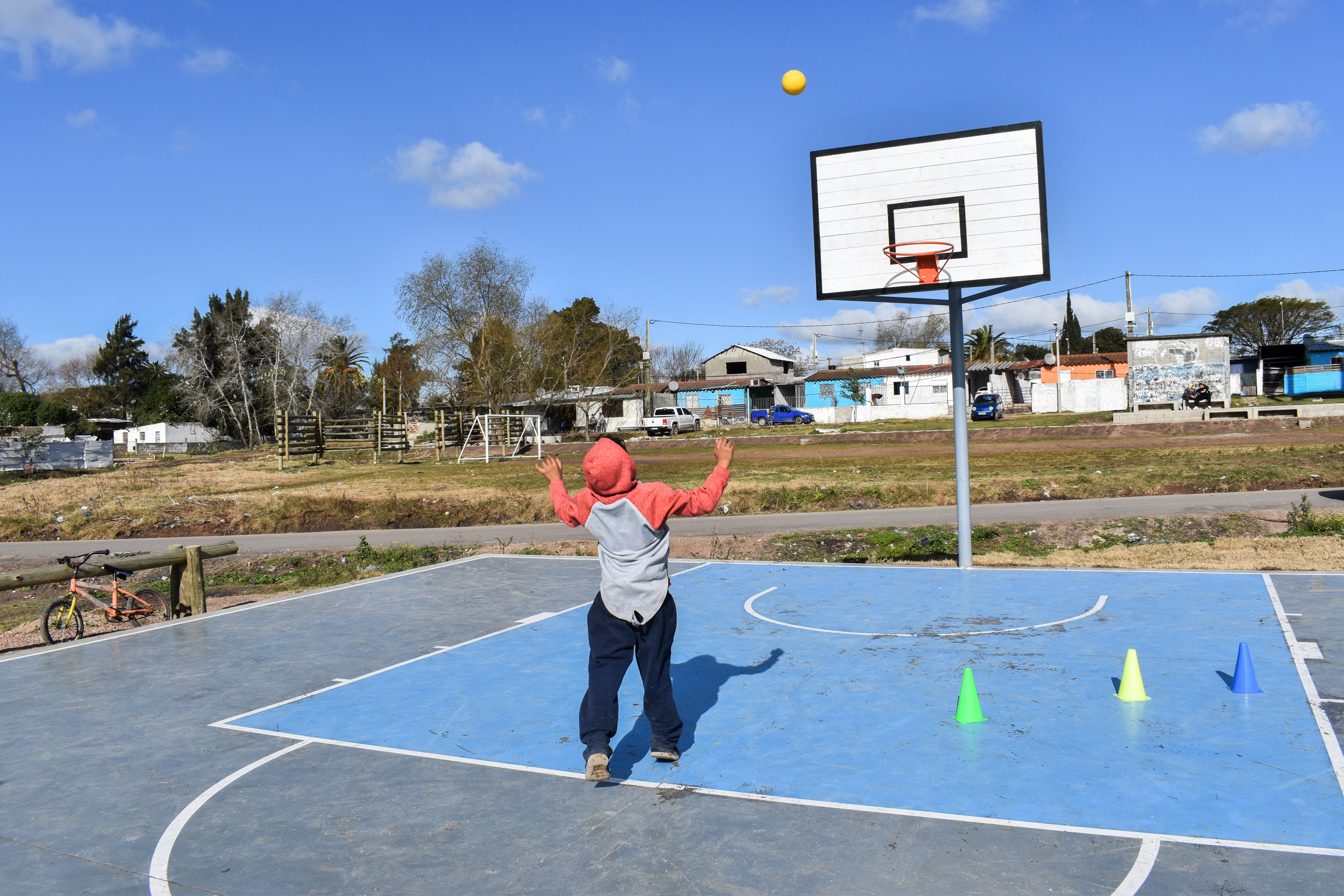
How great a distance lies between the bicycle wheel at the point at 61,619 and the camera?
10203 mm

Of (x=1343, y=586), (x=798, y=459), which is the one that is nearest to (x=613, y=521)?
(x=1343, y=586)

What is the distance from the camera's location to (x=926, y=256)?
10898mm

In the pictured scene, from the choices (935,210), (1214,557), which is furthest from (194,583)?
(1214,557)

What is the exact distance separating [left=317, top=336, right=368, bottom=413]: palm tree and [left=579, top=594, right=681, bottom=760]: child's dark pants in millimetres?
73744

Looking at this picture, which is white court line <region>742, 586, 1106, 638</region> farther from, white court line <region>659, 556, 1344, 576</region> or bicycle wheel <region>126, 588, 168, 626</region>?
bicycle wheel <region>126, 588, 168, 626</region>

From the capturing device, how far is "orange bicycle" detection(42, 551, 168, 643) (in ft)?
33.5

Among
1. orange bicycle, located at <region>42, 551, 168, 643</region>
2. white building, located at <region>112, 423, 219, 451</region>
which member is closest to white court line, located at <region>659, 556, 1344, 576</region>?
orange bicycle, located at <region>42, 551, 168, 643</region>

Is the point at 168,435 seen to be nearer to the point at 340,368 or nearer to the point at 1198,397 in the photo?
the point at 340,368

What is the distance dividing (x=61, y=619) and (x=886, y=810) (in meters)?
9.85

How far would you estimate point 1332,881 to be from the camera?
354cm

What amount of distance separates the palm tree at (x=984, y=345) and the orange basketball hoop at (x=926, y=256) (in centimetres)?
7640

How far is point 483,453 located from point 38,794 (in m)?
37.3

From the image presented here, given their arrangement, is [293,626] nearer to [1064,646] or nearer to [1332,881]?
[1064,646]

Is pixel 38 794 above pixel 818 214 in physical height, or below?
below
